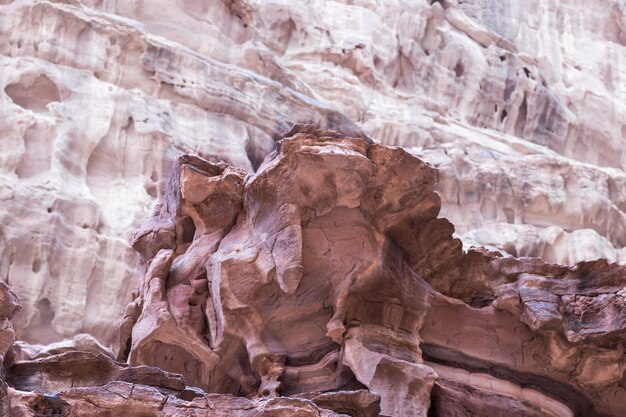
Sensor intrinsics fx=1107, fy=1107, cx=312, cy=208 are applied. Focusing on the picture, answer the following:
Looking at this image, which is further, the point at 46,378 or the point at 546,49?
the point at 546,49

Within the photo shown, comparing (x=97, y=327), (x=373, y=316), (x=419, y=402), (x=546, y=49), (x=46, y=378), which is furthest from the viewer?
(x=546, y=49)

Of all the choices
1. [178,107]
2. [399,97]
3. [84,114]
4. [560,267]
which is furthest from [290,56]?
[560,267]

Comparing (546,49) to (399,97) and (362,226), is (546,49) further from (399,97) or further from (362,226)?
(362,226)

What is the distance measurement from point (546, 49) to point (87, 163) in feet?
63.6

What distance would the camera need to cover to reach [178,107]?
80.7 feet

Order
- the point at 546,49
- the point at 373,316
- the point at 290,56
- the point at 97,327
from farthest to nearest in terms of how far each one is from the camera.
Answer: the point at 546,49
the point at 290,56
the point at 97,327
the point at 373,316

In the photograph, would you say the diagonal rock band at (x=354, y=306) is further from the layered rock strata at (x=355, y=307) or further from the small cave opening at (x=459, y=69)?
the small cave opening at (x=459, y=69)

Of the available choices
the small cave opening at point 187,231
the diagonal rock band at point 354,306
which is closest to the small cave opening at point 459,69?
the diagonal rock band at point 354,306

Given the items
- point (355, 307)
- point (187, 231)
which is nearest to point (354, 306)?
point (355, 307)

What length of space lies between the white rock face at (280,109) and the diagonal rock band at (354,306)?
911cm

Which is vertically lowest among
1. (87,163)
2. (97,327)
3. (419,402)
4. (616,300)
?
(97,327)

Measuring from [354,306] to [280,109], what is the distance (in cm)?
1666

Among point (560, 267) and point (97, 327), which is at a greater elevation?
point (560, 267)

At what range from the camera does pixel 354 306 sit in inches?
387
